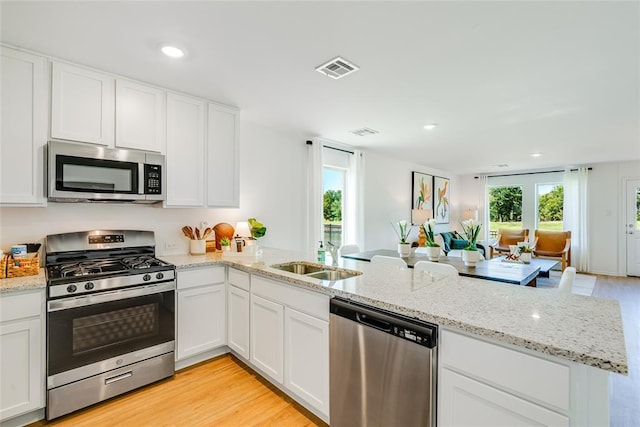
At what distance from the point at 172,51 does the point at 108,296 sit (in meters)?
1.73

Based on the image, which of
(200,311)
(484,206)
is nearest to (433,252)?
(200,311)

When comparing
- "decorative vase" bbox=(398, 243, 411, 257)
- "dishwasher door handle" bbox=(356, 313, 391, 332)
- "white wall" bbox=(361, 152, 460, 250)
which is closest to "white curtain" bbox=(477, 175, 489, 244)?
"white wall" bbox=(361, 152, 460, 250)

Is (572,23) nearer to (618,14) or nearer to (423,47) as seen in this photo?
(618,14)

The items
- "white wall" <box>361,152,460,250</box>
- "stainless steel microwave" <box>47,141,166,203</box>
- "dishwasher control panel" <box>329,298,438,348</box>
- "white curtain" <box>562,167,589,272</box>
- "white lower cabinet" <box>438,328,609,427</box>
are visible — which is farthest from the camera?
"white curtain" <box>562,167,589,272</box>

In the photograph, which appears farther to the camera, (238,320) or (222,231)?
(222,231)

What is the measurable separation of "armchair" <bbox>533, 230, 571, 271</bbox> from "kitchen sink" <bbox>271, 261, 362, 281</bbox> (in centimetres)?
618

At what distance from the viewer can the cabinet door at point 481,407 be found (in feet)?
3.32

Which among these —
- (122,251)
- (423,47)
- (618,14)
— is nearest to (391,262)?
(423,47)

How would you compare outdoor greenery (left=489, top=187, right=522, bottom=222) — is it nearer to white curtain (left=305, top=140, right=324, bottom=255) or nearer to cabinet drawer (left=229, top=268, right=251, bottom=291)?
white curtain (left=305, top=140, right=324, bottom=255)

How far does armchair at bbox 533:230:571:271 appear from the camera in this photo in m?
6.27

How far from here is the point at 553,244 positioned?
6.64 meters

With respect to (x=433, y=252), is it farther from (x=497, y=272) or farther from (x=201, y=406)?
(x=201, y=406)

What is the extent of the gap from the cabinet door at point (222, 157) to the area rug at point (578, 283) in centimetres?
506

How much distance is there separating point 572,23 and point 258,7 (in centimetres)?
177
